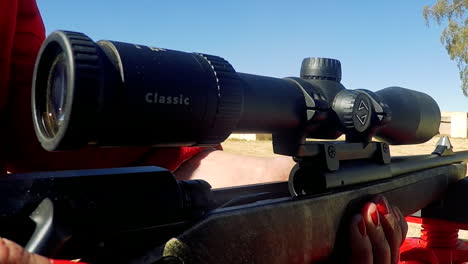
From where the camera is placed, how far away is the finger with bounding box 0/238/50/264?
1.81 feet

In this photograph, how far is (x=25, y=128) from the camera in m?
1.82

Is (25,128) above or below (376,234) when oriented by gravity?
above

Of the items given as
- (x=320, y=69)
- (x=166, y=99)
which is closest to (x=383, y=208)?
(x=320, y=69)

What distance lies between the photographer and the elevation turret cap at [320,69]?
1.38 m

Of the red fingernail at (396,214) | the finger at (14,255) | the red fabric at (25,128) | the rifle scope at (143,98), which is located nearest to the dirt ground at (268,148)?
the red fabric at (25,128)

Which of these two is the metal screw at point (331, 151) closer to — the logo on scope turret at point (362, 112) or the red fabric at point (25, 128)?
the logo on scope turret at point (362, 112)

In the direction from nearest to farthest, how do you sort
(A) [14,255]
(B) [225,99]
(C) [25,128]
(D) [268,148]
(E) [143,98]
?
(A) [14,255] → (E) [143,98] → (B) [225,99] → (C) [25,128] → (D) [268,148]

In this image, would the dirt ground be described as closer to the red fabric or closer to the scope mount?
the red fabric

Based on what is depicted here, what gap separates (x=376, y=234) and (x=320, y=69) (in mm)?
469

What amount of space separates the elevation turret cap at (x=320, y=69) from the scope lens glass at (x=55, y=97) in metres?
0.73

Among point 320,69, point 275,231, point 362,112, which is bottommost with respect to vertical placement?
point 275,231

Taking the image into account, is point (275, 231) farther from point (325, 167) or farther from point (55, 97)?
point (55, 97)

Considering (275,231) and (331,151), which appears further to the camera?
(331,151)

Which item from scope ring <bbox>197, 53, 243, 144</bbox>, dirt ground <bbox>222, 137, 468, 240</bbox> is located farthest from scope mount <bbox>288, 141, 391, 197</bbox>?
dirt ground <bbox>222, 137, 468, 240</bbox>
